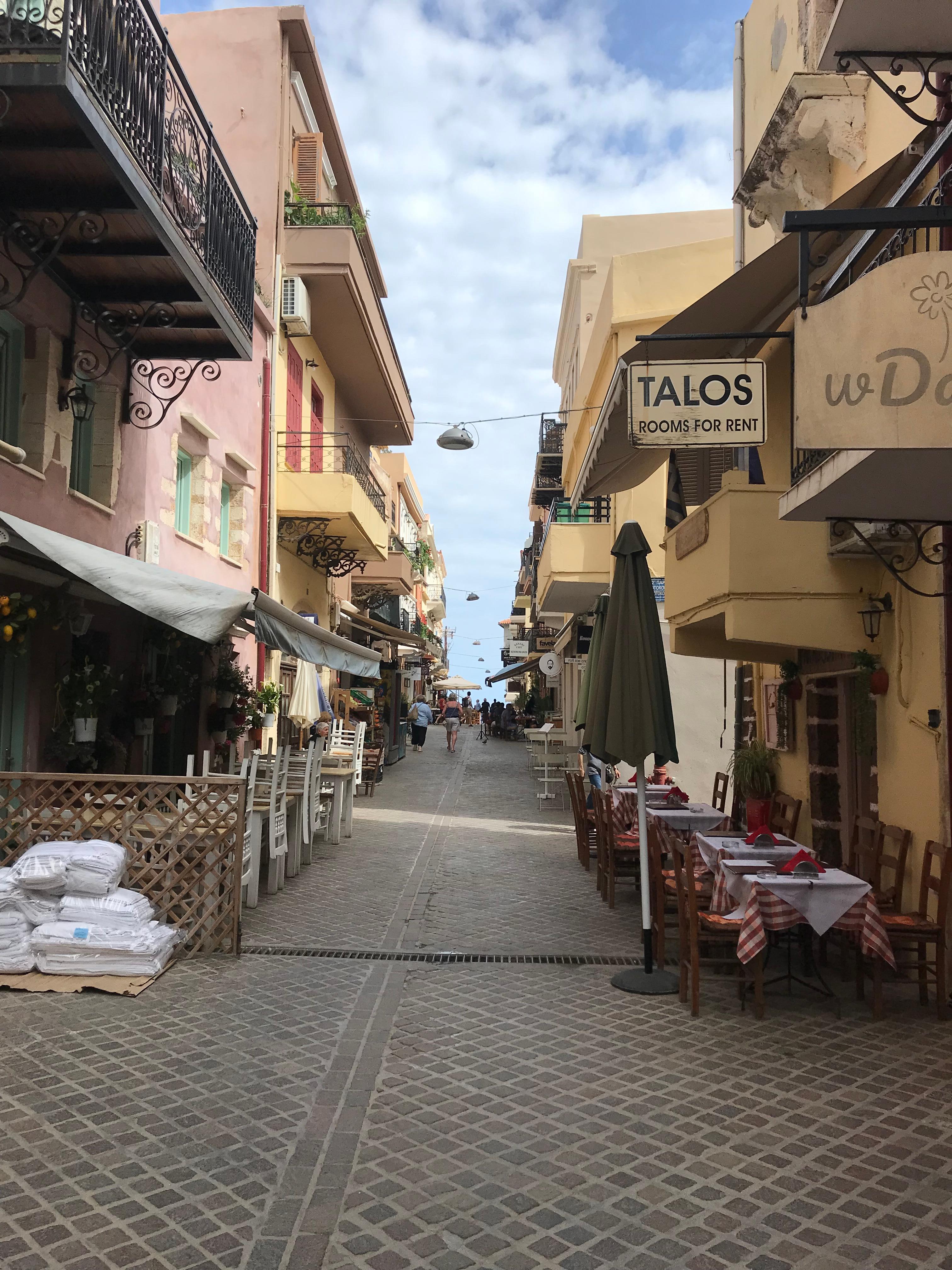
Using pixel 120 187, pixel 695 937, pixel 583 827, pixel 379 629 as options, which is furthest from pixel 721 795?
pixel 379 629

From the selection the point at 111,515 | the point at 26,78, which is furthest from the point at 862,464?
the point at 111,515

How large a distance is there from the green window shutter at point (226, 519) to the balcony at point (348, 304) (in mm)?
4336

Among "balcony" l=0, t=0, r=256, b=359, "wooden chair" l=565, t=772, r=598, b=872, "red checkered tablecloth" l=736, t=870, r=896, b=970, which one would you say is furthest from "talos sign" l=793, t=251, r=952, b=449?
"wooden chair" l=565, t=772, r=598, b=872

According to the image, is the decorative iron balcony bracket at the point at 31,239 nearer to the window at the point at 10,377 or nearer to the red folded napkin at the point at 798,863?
the window at the point at 10,377

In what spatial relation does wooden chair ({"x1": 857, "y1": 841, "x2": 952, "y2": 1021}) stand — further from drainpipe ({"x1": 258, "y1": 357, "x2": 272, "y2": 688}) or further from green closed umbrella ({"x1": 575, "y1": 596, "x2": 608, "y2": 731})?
drainpipe ({"x1": 258, "y1": 357, "x2": 272, "y2": 688})

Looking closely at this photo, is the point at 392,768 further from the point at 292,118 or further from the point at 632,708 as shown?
the point at 632,708

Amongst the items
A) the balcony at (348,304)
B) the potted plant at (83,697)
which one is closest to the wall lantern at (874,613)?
the potted plant at (83,697)

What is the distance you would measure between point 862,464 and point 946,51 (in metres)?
2.37

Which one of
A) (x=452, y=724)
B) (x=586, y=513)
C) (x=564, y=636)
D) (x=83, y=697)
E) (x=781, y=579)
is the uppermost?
(x=586, y=513)

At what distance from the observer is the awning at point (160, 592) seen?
709 centimetres

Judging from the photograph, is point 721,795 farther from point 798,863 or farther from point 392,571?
point 392,571

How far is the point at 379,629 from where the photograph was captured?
2469 centimetres

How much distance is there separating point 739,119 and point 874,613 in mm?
7874

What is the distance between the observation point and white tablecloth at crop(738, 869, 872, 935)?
253 inches
